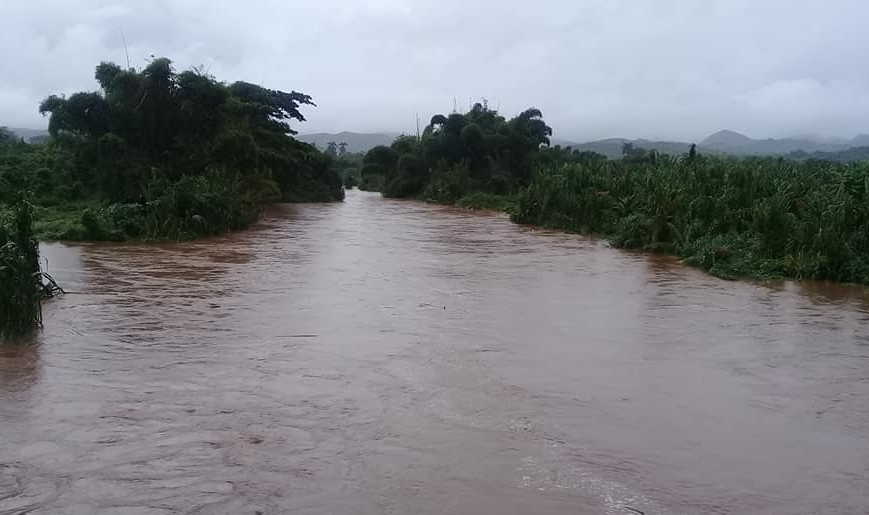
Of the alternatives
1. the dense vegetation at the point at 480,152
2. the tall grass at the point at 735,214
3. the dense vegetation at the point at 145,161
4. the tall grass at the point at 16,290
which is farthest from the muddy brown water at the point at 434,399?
the dense vegetation at the point at 480,152

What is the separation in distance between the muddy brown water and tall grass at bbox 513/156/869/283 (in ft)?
3.37

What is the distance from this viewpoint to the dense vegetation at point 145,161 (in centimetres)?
1717

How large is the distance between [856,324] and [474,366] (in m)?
5.27

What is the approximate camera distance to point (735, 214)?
15078 millimetres

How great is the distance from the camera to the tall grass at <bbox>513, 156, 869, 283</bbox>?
12.5m

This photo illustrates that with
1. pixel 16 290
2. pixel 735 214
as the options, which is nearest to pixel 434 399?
pixel 16 290

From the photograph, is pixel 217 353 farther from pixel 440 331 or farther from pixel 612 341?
pixel 612 341

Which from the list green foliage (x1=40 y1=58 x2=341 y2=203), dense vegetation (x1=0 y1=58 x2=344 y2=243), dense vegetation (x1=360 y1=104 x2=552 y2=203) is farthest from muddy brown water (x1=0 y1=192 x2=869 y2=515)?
dense vegetation (x1=360 y1=104 x2=552 y2=203)

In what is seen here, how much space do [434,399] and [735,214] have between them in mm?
11155

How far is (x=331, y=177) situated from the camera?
134 ft

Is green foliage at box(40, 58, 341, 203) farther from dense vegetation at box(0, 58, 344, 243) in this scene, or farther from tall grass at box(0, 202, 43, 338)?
tall grass at box(0, 202, 43, 338)

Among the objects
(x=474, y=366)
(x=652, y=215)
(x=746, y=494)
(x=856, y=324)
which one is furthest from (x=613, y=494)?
(x=652, y=215)

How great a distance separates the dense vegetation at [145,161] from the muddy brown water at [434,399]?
5.73 metres

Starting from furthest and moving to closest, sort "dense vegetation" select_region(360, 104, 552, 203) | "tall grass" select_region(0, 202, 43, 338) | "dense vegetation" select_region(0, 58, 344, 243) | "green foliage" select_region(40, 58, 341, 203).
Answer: "dense vegetation" select_region(360, 104, 552, 203) → "green foliage" select_region(40, 58, 341, 203) → "dense vegetation" select_region(0, 58, 344, 243) → "tall grass" select_region(0, 202, 43, 338)
